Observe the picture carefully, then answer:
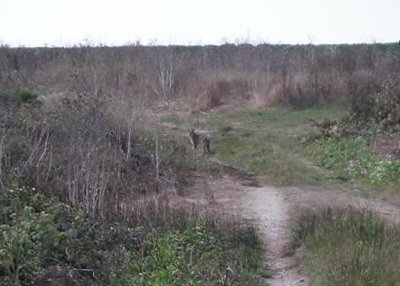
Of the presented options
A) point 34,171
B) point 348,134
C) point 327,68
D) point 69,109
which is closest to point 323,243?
point 34,171

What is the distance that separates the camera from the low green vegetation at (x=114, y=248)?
5660 millimetres

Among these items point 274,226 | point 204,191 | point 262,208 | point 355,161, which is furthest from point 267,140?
point 274,226

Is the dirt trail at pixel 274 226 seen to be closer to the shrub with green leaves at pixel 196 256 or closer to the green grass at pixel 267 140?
the shrub with green leaves at pixel 196 256

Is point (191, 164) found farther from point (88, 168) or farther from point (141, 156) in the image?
point (88, 168)

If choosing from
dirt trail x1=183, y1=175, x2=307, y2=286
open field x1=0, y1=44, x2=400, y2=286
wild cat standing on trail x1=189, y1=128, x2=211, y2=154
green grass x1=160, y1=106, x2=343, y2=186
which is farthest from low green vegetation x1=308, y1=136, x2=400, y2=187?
wild cat standing on trail x1=189, y1=128, x2=211, y2=154

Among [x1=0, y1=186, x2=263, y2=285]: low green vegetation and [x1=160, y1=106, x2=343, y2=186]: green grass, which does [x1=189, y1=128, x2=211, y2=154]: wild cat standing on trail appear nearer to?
[x1=160, y1=106, x2=343, y2=186]: green grass

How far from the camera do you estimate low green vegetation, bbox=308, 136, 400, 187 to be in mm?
11438

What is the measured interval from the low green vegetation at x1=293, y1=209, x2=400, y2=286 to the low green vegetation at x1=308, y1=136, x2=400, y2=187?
12.7 feet

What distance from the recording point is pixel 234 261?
21.1 feet

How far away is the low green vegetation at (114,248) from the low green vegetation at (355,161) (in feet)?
15.2

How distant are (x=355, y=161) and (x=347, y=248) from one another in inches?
267

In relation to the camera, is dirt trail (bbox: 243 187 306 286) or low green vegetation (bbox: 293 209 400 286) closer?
low green vegetation (bbox: 293 209 400 286)

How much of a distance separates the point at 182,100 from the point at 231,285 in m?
18.0

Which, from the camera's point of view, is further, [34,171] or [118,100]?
[118,100]
